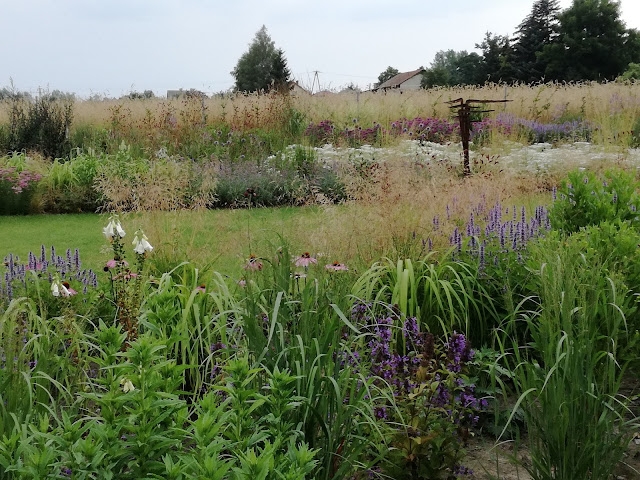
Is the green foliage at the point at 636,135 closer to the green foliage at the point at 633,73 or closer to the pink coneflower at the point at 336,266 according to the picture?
the pink coneflower at the point at 336,266

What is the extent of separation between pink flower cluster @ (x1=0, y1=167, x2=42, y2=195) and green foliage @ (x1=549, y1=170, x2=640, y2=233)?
754cm

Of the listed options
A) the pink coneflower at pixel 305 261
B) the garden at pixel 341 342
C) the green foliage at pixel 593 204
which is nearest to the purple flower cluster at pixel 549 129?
the garden at pixel 341 342

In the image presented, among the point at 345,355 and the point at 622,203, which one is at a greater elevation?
the point at 622,203

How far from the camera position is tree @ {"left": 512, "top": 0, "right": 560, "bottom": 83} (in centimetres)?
4294

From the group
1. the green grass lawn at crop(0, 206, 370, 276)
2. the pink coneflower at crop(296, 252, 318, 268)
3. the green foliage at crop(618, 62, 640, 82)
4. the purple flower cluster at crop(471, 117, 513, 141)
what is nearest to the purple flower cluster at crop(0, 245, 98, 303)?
the green grass lawn at crop(0, 206, 370, 276)

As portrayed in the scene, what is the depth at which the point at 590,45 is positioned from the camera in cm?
4225

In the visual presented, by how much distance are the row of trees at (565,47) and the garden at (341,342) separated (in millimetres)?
38268

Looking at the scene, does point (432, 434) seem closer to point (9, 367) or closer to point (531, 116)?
point (9, 367)

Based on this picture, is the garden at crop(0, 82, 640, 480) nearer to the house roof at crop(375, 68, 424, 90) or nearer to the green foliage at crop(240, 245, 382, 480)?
the green foliage at crop(240, 245, 382, 480)

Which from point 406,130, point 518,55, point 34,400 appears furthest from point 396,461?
point 518,55

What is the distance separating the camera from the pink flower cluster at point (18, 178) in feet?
29.6

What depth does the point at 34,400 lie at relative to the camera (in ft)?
8.01

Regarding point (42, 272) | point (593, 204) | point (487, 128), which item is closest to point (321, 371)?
point (42, 272)

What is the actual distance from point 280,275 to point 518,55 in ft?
152
